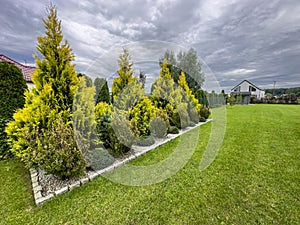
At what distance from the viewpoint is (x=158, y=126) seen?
5.29 m

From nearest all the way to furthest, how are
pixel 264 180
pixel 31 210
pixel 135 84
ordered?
pixel 31 210 < pixel 264 180 < pixel 135 84

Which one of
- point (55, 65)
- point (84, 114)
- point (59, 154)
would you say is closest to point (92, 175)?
point (59, 154)

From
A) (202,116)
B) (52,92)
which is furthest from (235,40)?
(52,92)

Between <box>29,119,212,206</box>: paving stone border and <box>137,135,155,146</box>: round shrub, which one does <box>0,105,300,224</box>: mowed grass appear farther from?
<box>137,135,155,146</box>: round shrub

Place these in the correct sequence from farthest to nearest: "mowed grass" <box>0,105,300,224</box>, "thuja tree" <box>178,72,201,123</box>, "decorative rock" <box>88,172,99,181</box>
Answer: "thuja tree" <box>178,72,201,123</box>
"decorative rock" <box>88,172,99,181</box>
"mowed grass" <box>0,105,300,224</box>

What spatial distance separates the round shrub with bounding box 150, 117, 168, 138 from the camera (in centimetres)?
525

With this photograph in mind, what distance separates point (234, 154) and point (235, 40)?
764 centimetres

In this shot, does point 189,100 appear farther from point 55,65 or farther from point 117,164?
point 55,65

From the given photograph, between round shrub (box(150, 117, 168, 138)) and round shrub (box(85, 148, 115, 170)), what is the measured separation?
91.8 inches

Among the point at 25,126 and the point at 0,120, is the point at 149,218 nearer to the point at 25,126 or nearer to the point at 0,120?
the point at 25,126

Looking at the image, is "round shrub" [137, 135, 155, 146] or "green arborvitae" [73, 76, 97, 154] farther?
"round shrub" [137, 135, 155, 146]

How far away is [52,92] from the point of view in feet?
9.71

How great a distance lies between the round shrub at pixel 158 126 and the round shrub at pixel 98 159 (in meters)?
2.33

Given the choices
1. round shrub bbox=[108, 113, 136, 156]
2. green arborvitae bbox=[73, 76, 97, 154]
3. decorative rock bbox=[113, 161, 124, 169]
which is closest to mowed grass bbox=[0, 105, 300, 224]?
decorative rock bbox=[113, 161, 124, 169]
